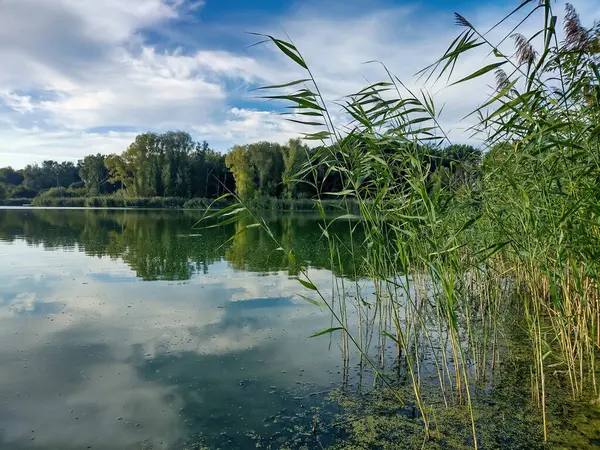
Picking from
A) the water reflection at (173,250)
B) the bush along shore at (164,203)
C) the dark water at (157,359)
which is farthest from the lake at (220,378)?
the bush along shore at (164,203)

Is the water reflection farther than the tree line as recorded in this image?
No

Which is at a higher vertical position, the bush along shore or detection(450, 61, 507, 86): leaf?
detection(450, 61, 507, 86): leaf

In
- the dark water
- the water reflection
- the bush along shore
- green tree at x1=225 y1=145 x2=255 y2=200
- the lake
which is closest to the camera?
the lake

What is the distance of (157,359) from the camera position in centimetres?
461

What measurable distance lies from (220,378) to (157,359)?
933mm

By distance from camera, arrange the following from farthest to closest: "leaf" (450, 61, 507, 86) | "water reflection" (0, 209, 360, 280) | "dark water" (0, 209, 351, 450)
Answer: "water reflection" (0, 209, 360, 280)
"dark water" (0, 209, 351, 450)
"leaf" (450, 61, 507, 86)

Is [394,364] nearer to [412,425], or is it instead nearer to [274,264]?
[412,425]

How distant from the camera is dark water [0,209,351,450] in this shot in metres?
3.24

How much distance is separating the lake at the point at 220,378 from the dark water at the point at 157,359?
0.6 inches

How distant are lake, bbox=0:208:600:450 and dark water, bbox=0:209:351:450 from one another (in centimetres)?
2

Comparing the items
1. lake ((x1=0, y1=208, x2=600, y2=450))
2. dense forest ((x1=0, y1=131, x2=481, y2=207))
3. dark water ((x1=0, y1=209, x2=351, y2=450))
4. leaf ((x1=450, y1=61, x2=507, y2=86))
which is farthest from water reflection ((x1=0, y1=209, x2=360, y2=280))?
dense forest ((x1=0, y1=131, x2=481, y2=207))

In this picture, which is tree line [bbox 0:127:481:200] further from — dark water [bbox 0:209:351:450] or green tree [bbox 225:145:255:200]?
dark water [bbox 0:209:351:450]

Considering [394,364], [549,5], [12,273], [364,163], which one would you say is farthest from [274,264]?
[549,5]

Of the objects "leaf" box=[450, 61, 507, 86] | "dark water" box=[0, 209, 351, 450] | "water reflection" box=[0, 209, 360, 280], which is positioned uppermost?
"leaf" box=[450, 61, 507, 86]
